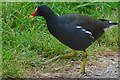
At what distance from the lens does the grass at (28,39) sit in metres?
4.30

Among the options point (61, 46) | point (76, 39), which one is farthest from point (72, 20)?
point (61, 46)

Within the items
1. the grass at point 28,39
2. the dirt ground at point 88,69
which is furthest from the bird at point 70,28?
the grass at point 28,39

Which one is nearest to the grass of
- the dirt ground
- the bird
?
the dirt ground

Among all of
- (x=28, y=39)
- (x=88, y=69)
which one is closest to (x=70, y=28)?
(x=88, y=69)

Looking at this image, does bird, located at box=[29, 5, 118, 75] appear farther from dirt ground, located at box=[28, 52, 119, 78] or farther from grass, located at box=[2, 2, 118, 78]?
grass, located at box=[2, 2, 118, 78]

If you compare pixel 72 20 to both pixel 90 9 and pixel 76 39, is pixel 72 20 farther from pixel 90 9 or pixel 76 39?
pixel 90 9

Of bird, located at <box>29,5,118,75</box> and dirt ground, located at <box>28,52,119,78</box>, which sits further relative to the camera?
dirt ground, located at <box>28,52,119,78</box>

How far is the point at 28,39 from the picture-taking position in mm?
5160

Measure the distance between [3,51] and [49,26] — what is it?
99cm

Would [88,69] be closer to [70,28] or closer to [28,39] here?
[70,28]

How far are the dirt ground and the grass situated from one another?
19 centimetres

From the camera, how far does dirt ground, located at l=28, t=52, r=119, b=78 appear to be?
4423mm

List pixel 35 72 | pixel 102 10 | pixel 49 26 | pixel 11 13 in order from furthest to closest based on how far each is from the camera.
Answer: pixel 102 10, pixel 11 13, pixel 35 72, pixel 49 26

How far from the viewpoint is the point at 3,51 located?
4.48 m
